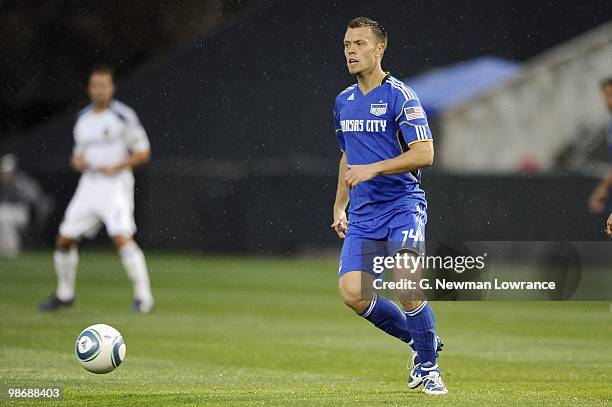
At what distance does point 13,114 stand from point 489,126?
11.5 m

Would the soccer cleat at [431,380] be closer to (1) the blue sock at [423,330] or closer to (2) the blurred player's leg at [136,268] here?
(1) the blue sock at [423,330]

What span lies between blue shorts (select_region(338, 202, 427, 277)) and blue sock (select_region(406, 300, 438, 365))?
1.01 feet

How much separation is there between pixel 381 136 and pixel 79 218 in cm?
596

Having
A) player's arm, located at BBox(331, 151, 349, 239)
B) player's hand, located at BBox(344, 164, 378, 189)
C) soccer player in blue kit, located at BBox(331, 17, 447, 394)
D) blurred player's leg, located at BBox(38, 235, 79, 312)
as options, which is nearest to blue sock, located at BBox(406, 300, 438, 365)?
soccer player in blue kit, located at BBox(331, 17, 447, 394)

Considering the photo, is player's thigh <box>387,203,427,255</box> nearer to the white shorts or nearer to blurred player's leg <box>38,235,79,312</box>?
the white shorts

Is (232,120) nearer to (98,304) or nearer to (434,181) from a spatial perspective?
(434,181)

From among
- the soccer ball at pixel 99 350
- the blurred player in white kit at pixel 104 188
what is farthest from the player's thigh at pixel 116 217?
the soccer ball at pixel 99 350

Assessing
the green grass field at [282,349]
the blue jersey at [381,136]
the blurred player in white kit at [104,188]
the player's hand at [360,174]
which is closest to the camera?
the player's hand at [360,174]

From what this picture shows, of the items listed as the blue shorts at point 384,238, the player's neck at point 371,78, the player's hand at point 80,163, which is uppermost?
the player's neck at point 371,78

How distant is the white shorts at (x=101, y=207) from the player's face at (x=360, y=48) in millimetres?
5736

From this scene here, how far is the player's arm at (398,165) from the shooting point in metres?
6.89

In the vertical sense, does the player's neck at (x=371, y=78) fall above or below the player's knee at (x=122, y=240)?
above

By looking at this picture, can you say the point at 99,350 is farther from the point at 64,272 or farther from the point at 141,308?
the point at 141,308

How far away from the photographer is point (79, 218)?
41.2 feet
